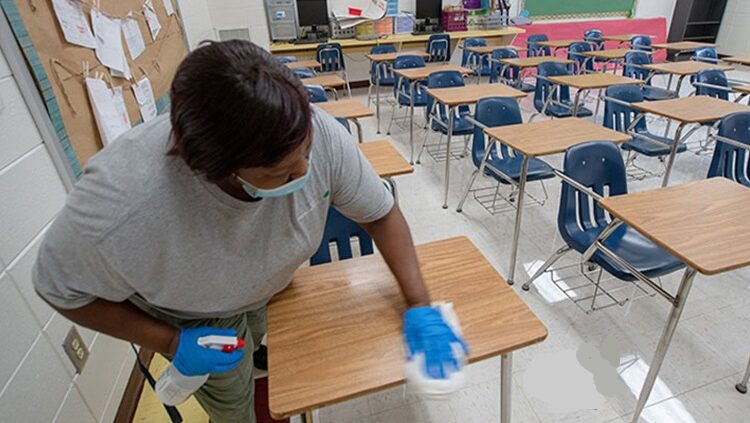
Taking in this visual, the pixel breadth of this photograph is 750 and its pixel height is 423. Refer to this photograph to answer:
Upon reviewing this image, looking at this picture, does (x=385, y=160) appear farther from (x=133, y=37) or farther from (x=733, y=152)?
(x=733, y=152)

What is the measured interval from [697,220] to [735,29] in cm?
989

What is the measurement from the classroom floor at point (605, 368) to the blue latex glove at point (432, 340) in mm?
818

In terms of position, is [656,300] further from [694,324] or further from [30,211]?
[30,211]

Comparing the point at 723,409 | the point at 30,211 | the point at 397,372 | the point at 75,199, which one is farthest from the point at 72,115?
the point at 723,409

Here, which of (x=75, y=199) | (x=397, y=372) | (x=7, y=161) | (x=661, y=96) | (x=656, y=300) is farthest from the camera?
(x=661, y=96)

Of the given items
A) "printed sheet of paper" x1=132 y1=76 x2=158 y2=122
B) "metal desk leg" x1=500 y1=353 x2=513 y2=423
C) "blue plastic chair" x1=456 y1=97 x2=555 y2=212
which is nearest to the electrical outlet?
"printed sheet of paper" x1=132 y1=76 x2=158 y2=122

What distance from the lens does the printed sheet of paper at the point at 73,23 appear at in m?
1.31

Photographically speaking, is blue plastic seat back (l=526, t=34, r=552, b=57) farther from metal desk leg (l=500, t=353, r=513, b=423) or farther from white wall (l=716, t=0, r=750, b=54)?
metal desk leg (l=500, t=353, r=513, b=423)

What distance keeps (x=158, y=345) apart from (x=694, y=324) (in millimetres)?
2287

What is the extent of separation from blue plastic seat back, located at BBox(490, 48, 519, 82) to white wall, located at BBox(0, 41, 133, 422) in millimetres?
4869

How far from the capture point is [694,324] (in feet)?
6.11

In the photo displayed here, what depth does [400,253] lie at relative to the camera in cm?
95

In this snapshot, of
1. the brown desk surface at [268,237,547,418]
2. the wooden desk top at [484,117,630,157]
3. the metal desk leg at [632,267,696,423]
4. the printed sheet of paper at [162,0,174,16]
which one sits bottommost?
the metal desk leg at [632,267,696,423]

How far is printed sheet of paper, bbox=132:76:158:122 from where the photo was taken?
74.6 inches
